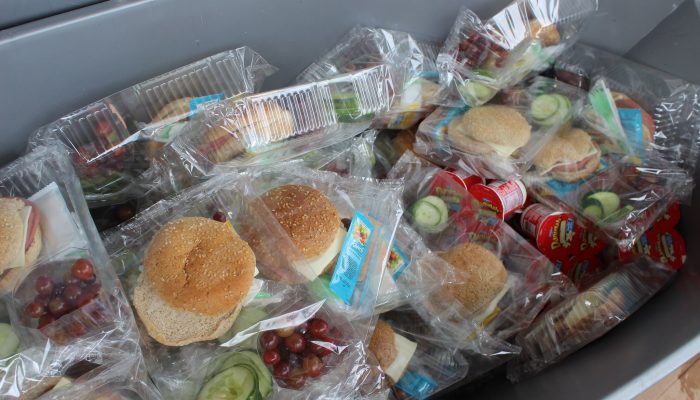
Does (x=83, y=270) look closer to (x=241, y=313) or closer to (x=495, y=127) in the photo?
(x=241, y=313)

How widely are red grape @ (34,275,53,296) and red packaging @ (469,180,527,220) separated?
1000 millimetres

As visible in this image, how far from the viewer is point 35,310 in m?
0.85

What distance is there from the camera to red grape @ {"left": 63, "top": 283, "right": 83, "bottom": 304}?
870mm

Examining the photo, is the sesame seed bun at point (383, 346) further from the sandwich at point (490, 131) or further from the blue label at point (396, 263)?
the sandwich at point (490, 131)

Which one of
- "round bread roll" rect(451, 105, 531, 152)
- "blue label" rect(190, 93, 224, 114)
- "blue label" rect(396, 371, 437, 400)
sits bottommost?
"blue label" rect(396, 371, 437, 400)

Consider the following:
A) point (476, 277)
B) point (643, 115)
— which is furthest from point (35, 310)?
point (643, 115)

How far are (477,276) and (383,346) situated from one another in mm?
272

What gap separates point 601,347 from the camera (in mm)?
1172

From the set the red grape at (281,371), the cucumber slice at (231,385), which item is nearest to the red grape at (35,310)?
the cucumber slice at (231,385)

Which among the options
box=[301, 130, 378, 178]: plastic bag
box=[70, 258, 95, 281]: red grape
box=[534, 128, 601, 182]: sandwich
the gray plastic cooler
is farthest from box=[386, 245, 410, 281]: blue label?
box=[70, 258, 95, 281]: red grape

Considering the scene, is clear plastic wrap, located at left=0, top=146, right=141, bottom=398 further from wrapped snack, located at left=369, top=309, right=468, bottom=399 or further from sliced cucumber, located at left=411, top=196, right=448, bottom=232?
sliced cucumber, located at left=411, top=196, right=448, bottom=232

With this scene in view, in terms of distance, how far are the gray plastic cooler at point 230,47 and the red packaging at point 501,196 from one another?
38cm

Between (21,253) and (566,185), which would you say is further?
(566,185)

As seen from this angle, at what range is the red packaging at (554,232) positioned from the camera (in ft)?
4.48
